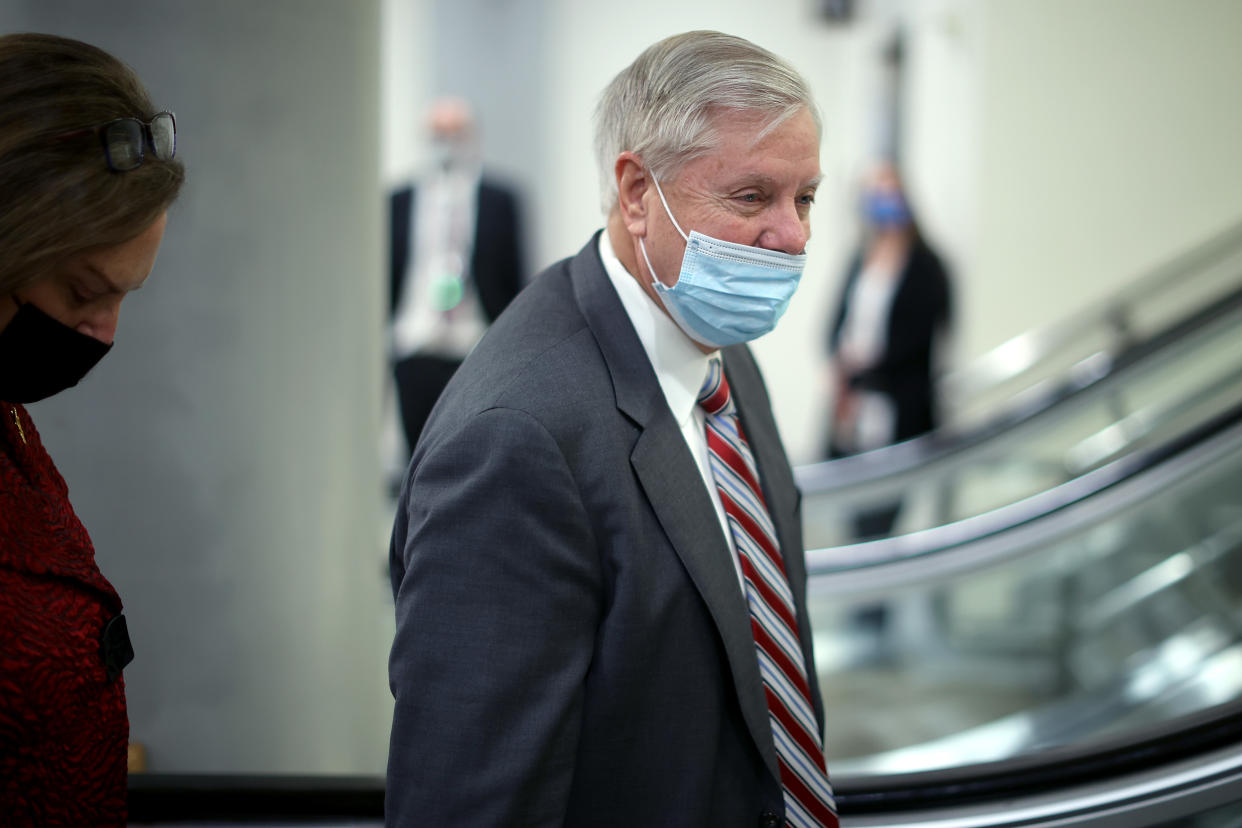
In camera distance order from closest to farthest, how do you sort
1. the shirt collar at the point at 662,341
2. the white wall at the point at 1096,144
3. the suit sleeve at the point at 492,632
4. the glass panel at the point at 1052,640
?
the suit sleeve at the point at 492,632, the shirt collar at the point at 662,341, the glass panel at the point at 1052,640, the white wall at the point at 1096,144

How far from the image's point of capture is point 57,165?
113cm

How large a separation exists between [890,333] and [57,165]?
184 inches

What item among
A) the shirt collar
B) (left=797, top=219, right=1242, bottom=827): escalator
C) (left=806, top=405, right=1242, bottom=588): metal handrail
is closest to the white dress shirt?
the shirt collar

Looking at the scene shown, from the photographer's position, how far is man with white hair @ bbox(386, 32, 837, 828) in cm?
Answer: 127

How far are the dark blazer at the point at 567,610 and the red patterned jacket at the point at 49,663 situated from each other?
333 millimetres

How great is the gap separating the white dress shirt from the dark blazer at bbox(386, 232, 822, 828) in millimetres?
39

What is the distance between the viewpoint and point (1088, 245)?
263 inches

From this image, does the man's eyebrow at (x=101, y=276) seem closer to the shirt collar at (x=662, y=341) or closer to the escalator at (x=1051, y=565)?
the shirt collar at (x=662, y=341)

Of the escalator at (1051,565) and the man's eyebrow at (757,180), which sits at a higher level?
the man's eyebrow at (757,180)

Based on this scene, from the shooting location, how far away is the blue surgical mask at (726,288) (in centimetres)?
147

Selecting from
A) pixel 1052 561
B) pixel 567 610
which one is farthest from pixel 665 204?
pixel 1052 561

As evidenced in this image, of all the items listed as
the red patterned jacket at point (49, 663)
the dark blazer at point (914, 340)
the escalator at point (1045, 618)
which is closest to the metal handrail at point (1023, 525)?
the escalator at point (1045, 618)

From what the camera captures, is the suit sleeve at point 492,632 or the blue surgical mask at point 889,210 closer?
the suit sleeve at point 492,632

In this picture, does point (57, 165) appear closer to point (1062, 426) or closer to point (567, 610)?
point (567, 610)
